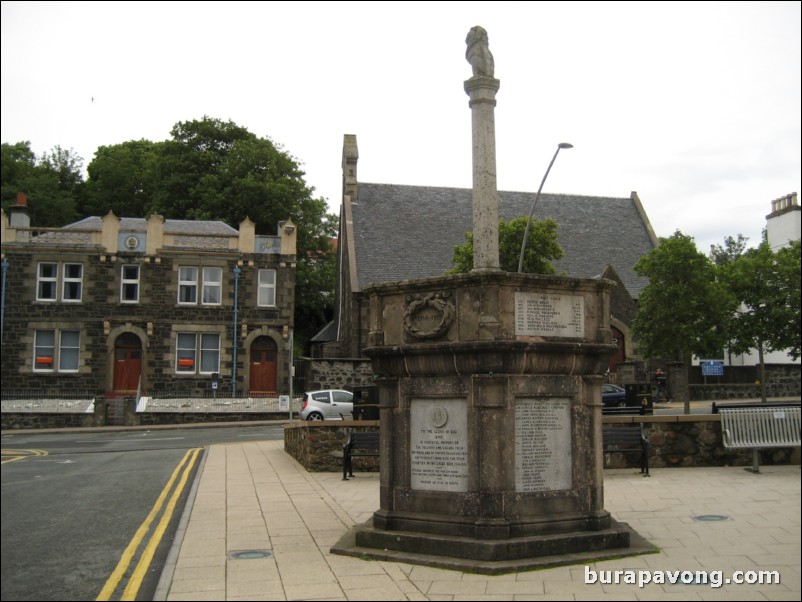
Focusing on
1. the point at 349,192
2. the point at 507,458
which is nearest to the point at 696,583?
the point at 507,458

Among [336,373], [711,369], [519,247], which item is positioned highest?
[519,247]

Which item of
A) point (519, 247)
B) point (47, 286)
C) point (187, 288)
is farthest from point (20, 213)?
point (47, 286)

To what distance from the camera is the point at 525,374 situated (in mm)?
7777

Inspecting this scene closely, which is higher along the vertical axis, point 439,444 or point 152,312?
point 152,312

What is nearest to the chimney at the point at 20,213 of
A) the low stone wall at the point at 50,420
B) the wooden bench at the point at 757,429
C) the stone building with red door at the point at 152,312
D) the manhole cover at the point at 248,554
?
the manhole cover at the point at 248,554

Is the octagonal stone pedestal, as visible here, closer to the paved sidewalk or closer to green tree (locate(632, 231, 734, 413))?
the paved sidewalk

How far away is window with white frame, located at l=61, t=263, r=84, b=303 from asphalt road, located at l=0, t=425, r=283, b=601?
16.2 m

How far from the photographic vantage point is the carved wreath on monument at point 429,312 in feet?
26.1

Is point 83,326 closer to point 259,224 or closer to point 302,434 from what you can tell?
point 259,224

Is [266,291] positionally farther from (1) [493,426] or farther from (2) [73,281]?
(1) [493,426]

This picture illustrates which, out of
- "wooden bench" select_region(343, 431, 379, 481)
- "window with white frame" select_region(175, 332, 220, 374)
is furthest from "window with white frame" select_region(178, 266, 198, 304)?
"wooden bench" select_region(343, 431, 379, 481)

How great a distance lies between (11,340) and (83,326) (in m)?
3.15

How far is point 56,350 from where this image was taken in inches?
1421

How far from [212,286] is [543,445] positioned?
106 feet
